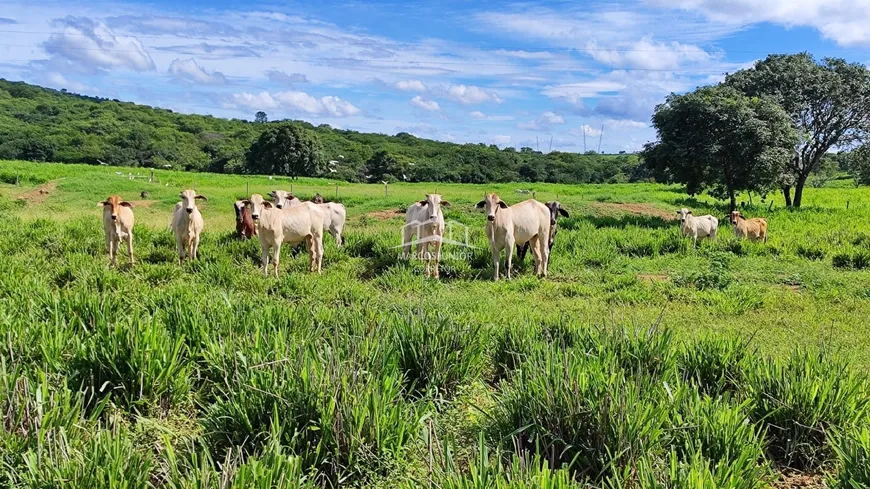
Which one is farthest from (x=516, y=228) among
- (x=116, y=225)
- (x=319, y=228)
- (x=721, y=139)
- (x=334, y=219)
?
(x=721, y=139)

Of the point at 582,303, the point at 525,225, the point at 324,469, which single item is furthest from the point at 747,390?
the point at 525,225

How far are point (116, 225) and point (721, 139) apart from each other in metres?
18.2

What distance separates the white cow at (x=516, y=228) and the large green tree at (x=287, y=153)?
49485 mm

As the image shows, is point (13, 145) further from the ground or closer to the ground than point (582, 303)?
further from the ground

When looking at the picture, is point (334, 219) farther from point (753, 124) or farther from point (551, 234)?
point (753, 124)

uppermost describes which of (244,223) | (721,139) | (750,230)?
(721,139)

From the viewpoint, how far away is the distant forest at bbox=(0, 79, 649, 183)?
200ft

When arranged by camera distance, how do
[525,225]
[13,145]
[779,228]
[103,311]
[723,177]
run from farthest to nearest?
[13,145], [723,177], [779,228], [525,225], [103,311]

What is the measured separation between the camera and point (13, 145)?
7169cm

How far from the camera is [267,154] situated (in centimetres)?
5975

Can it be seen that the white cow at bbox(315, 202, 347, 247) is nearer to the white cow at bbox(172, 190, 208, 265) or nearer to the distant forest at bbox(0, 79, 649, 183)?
the white cow at bbox(172, 190, 208, 265)

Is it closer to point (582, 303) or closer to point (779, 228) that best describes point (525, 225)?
point (582, 303)

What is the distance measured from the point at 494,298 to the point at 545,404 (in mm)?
5848

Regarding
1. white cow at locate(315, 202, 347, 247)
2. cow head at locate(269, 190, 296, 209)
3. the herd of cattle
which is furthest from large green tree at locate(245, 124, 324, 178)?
the herd of cattle
